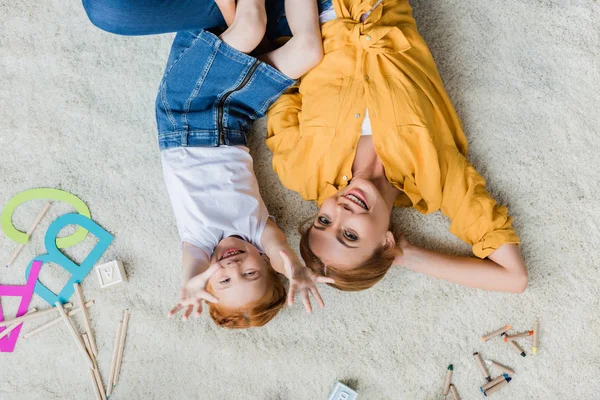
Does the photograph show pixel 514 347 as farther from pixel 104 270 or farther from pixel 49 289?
pixel 49 289

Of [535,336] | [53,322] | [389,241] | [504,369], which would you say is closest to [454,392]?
[504,369]

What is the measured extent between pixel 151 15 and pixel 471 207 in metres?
0.83

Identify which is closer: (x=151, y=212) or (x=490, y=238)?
(x=490, y=238)

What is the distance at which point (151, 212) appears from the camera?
1.18m

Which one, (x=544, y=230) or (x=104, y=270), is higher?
(x=544, y=230)

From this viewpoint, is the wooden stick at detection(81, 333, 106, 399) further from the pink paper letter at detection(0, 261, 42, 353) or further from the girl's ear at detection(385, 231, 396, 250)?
the girl's ear at detection(385, 231, 396, 250)

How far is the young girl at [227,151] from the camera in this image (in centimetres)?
95

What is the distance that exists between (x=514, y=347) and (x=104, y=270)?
1.07 meters

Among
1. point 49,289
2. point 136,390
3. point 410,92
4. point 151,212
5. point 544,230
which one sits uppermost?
point 410,92

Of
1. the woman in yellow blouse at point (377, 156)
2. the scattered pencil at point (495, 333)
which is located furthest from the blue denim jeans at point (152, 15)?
the scattered pencil at point (495, 333)

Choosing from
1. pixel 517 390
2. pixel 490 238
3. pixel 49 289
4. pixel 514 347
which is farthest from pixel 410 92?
pixel 49 289

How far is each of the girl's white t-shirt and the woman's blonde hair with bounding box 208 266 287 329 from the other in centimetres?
10

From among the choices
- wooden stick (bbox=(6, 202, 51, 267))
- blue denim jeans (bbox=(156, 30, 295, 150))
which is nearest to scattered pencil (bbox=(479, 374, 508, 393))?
blue denim jeans (bbox=(156, 30, 295, 150))

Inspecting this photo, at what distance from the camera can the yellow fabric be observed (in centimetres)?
98
